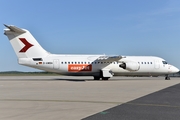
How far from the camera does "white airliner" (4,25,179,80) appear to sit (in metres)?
30.6

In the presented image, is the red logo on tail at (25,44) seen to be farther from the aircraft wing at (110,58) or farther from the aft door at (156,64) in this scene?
the aft door at (156,64)

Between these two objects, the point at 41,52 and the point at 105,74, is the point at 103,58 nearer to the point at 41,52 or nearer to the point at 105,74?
the point at 105,74

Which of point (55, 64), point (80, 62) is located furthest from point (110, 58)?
point (55, 64)

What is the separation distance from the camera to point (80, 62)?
33000 millimetres

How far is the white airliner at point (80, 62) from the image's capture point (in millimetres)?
30562

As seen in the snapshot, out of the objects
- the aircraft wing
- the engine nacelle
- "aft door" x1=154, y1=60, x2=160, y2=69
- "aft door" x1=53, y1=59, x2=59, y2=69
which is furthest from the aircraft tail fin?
"aft door" x1=154, y1=60, x2=160, y2=69

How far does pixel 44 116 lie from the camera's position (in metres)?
7.38

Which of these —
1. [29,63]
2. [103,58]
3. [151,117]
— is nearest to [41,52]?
[29,63]

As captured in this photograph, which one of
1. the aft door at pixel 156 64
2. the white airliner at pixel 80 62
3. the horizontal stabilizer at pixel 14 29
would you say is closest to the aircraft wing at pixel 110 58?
the white airliner at pixel 80 62

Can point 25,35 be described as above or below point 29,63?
above

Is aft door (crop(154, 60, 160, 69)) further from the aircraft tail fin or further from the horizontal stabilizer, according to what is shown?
the horizontal stabilizer

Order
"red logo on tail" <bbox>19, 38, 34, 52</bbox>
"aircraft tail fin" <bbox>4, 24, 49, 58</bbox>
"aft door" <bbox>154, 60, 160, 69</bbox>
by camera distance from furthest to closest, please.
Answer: "aft door" <bbox>154, 60, 160, 69</bbox>
"red logo on tail" <bbox>19, 38, 34, 52</bbox>
"aircraft tail fin" <bbox>4, 24, 49, 58</bbox>

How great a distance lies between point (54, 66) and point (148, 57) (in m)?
14.5

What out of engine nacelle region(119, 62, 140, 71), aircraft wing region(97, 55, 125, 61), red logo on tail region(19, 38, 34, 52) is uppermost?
red logo on tail region(19, 38, 34, 52)
